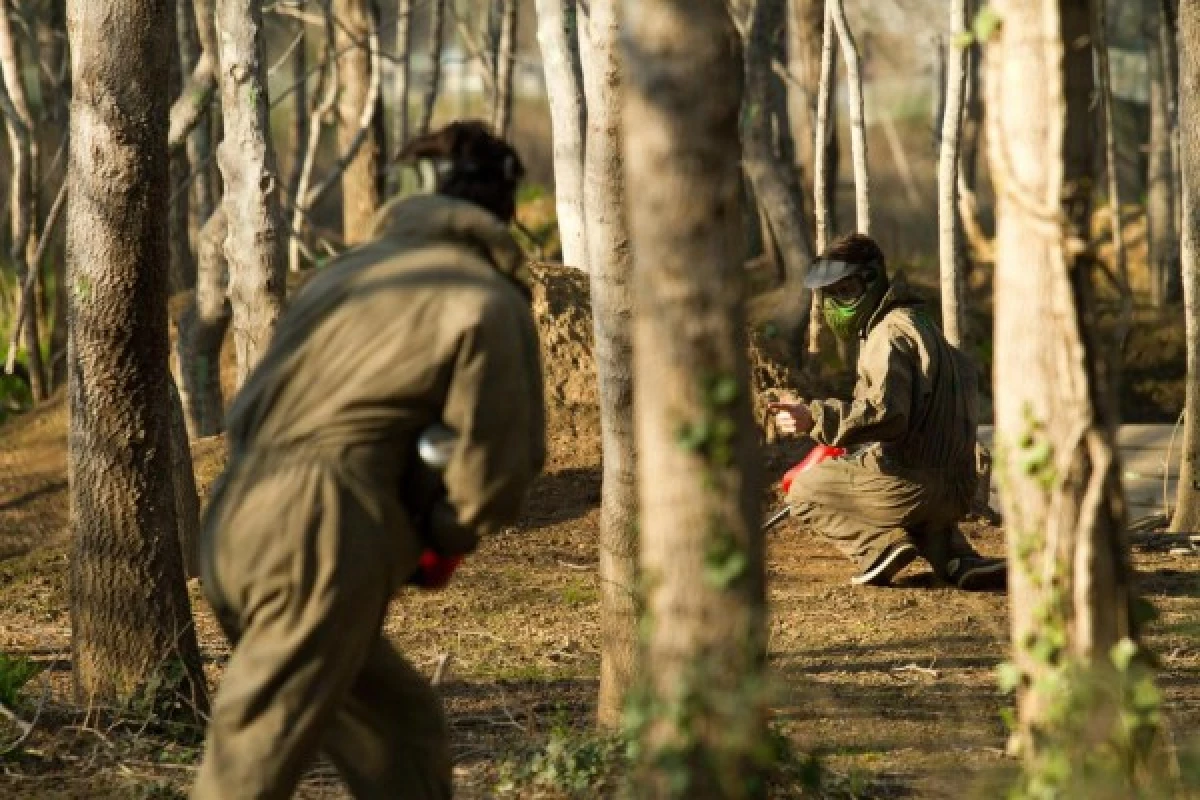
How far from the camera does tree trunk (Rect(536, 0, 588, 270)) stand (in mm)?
12719

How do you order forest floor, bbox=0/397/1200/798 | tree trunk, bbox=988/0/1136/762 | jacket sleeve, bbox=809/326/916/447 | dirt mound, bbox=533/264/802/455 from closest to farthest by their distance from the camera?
tree trunk, bbox=988/0/1136/762 < forest floor, bbox=0/397/1200/798 < jacket sleeve, bbox=809/326/916/447 < dirt mound, bbox=533/264/802/455

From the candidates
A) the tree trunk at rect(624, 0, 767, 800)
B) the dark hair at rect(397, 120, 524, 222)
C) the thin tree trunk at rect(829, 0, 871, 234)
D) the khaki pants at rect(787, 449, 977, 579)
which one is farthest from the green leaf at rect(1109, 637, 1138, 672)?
the thin tree trunk at rect(829, 0, 871, 234)

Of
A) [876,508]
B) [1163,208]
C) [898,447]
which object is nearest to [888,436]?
[898,447]

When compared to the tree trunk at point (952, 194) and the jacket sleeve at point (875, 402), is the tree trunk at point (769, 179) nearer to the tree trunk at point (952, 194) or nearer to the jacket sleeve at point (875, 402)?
the tree trunk at point (952, 194)

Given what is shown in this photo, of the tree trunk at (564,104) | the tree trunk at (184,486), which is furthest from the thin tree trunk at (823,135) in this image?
the tree trunk at (184,486)

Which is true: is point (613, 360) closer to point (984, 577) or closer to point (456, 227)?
point (456, 227)

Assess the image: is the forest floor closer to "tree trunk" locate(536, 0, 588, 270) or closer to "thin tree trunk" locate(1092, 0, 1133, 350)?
"thin tree trunk" locate(1092, 0, 1133, 350)

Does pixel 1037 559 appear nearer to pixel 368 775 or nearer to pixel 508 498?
pixel 508 498

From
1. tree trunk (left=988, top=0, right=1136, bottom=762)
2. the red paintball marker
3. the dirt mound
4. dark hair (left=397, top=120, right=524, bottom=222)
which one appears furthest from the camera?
the dirt mound

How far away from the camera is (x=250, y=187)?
9.23 m

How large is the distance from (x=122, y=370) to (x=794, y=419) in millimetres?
3533

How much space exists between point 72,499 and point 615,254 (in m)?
2.20

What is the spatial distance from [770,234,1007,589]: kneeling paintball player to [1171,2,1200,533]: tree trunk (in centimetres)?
213

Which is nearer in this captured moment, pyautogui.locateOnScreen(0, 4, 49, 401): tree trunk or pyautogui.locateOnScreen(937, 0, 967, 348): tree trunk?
pyautogui.locateOnScreen(937, 0, 967, 348): tree trunk
